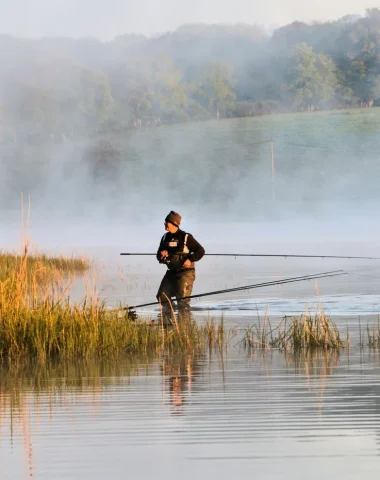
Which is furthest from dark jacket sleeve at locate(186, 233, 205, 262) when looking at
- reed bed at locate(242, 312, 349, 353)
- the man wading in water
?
reed bed at locate(242, 312, 349, 353)

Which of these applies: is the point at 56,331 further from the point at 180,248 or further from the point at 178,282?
the point at 178,282

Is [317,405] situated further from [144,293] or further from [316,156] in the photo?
[316,156]

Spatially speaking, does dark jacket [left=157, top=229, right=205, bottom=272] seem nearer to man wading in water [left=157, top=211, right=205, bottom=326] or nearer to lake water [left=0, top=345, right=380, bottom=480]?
man wading in water [left=157, top=211, right=205, bottom=326]

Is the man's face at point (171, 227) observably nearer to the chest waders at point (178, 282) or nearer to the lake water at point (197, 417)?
the chest waders at point (178, 282)

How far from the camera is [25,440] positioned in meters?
9.28

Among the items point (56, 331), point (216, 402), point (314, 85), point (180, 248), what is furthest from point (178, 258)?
point (314, 85)

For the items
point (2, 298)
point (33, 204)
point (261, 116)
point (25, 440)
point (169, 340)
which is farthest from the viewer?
point (261, 116)

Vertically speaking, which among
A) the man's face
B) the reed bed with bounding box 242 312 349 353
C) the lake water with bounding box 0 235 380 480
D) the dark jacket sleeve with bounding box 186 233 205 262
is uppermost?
the man's face

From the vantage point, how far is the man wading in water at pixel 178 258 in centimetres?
1806

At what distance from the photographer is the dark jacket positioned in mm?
18094

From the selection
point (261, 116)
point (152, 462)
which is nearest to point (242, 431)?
point (152, 462)

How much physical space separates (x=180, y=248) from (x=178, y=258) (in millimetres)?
190

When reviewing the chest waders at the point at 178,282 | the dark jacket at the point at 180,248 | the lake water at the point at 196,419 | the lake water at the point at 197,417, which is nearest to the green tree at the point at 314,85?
the chest waders at the point at 178,282

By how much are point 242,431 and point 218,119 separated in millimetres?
174692
